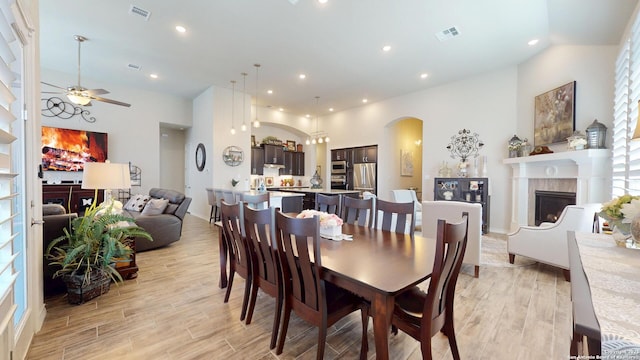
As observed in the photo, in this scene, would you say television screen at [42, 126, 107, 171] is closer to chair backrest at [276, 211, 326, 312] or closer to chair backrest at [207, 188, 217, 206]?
chair backrest at [207, 188, 217, 206]

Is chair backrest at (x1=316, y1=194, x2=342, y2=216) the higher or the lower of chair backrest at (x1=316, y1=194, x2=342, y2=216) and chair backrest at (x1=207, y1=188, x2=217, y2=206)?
the higher

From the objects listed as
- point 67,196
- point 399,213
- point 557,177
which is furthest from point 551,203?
point 67,196

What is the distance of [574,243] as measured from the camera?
1396 mm

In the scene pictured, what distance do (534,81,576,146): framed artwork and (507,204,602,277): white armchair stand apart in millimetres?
1761

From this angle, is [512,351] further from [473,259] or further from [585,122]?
[585,122]

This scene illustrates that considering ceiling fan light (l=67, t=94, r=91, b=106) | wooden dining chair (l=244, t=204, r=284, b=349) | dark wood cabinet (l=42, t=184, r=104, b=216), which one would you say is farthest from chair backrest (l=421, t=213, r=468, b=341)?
dark wood cabinet (l=42, t=184, r=104, b=216)

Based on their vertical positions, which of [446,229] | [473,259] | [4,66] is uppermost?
[4,66]

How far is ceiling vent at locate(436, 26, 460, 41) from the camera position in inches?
148

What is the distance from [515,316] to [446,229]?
1.68 meters

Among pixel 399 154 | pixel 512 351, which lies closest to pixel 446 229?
pixel 512 351

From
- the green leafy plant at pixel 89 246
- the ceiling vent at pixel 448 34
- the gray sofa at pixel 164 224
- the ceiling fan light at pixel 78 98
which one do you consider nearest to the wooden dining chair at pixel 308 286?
the green leafy plant at pixel 89 246

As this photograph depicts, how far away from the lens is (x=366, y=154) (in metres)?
7.71

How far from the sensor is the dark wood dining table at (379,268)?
123 centimetres

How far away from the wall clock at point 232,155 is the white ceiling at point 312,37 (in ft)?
5.43
